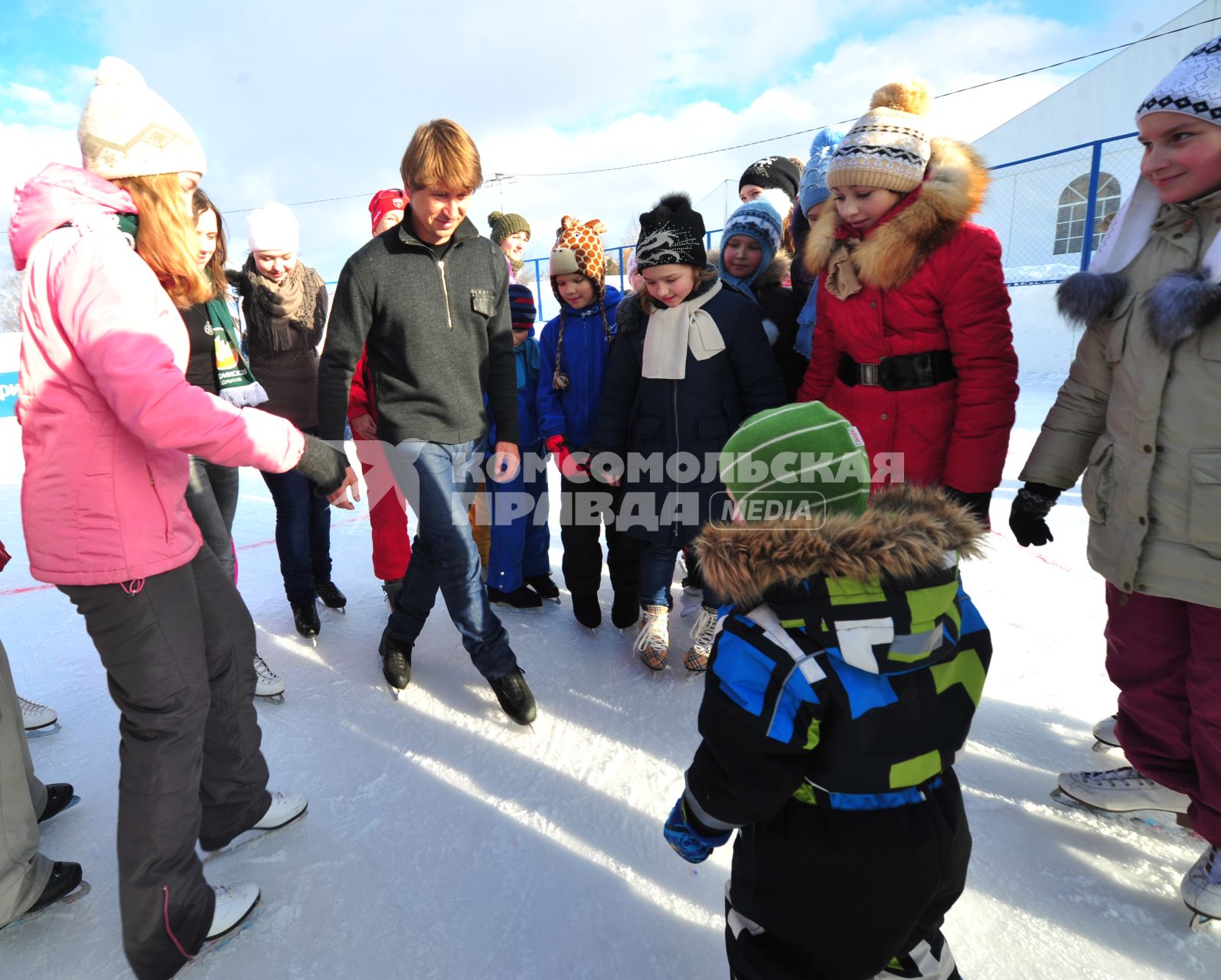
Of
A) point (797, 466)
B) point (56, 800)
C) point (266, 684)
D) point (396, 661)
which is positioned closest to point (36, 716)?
point (56, 800)

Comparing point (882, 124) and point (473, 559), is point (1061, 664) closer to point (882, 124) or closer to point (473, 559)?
point (882, 124)

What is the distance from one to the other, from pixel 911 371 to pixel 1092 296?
0.43 metres

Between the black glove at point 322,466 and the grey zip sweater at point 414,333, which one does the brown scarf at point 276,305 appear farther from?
the black glove at point 322,466

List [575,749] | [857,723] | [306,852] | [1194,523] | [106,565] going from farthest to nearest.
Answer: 1. [575,749]
2. [306,852]
3. [1194,523]
4. [106,565]
5. [857,723]

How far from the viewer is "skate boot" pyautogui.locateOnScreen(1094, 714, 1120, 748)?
1.79m

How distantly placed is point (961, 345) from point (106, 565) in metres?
1.84

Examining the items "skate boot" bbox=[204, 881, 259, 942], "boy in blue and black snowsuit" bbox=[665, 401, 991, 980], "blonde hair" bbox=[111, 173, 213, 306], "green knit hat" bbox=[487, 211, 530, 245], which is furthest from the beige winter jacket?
"green knit hat" bbox=[487, 211, 530, 245]

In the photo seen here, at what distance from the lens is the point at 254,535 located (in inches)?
157

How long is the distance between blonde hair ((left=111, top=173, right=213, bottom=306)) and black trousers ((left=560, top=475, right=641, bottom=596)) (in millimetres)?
1564

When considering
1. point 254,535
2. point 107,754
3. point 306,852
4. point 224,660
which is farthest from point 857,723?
point 254,535

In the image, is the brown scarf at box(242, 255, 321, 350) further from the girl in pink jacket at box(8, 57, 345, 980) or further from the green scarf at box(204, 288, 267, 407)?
the girl in pink jacket at box(8, 57, 345, 980)

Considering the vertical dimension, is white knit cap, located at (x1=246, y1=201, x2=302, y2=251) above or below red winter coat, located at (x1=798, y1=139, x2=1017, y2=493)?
above

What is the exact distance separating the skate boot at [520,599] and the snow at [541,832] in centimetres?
24

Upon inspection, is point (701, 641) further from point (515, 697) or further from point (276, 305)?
point (276, 305)
